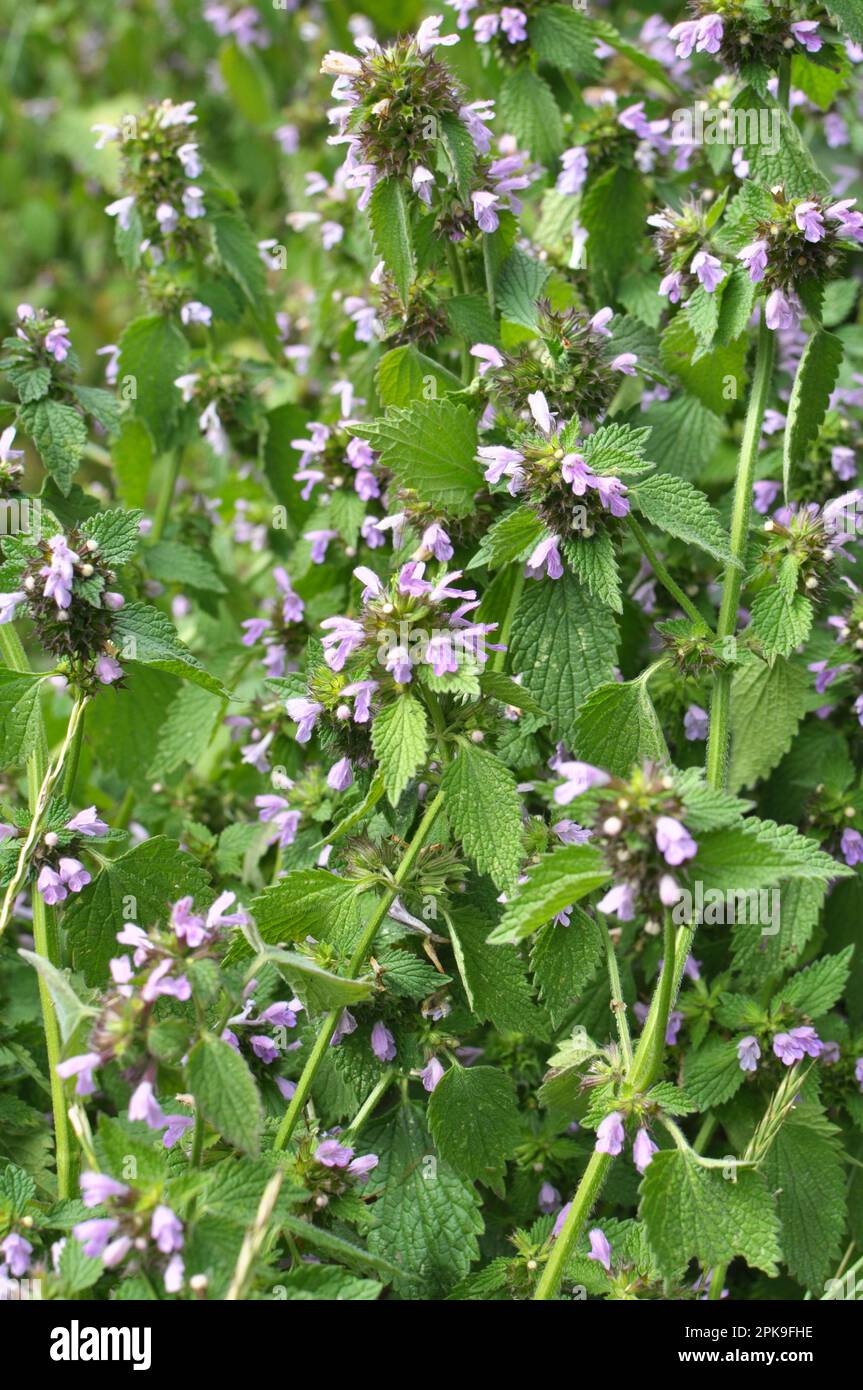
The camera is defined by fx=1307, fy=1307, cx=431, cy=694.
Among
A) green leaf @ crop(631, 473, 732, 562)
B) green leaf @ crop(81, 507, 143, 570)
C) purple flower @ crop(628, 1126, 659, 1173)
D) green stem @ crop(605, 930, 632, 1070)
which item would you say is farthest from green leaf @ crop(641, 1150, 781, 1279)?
green leaf @ crop(81, 507, 143, 570)

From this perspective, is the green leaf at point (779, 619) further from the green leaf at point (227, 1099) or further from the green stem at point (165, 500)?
the green stem at point (165, 500)

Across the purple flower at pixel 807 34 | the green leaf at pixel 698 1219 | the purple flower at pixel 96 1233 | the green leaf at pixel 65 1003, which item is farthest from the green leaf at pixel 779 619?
the purple flower at pixel 96 1233

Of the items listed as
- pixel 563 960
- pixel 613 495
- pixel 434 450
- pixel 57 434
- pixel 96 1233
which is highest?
pixel 57 434

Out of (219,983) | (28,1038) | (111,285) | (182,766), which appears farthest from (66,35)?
(219,983)

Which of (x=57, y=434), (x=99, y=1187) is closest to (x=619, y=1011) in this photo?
(x=99, y=1187)

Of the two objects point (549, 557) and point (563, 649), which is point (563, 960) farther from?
point (549, 557)

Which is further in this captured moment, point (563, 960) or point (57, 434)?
point (57, 434)

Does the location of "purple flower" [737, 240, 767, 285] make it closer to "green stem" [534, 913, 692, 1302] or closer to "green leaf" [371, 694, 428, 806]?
"green leaf" [371, 694, 428, 806]
